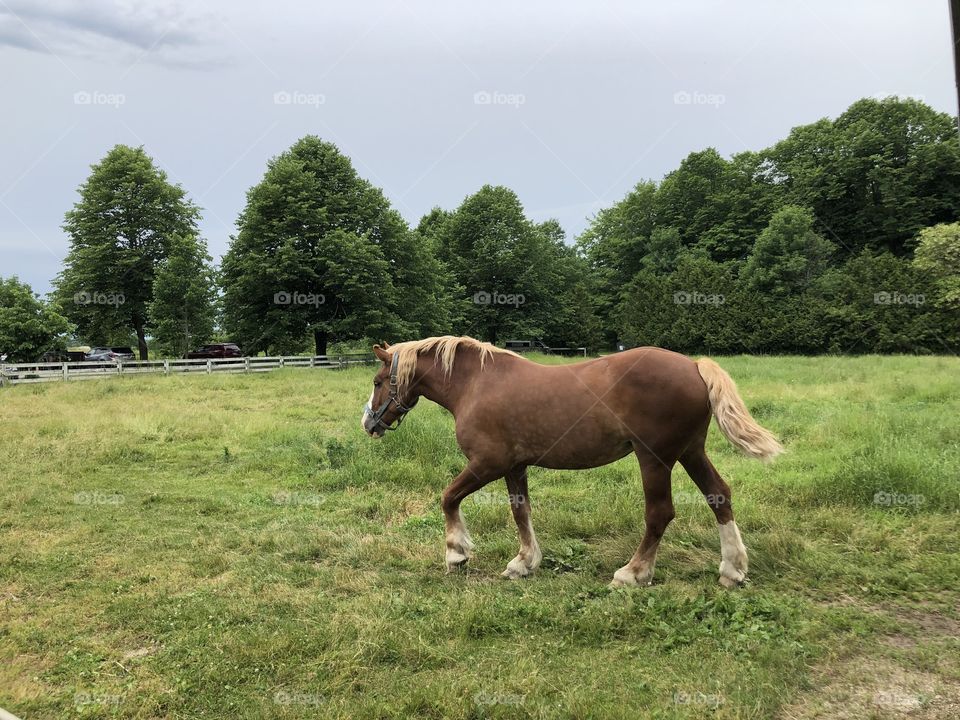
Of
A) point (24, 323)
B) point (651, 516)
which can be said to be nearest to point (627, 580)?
point (651, 516)

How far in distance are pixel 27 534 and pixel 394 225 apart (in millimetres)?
30605

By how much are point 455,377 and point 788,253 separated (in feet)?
148

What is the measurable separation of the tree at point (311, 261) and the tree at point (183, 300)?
3.66 feet

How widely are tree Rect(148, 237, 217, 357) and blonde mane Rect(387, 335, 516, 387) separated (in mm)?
28648

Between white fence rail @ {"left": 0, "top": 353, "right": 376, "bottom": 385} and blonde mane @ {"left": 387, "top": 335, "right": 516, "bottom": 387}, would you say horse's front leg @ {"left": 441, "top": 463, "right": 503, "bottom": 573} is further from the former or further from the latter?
white fence rail @ {"left": 0, "top": 353, "right": 376, "bottom": 385}

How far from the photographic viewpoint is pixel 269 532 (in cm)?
642

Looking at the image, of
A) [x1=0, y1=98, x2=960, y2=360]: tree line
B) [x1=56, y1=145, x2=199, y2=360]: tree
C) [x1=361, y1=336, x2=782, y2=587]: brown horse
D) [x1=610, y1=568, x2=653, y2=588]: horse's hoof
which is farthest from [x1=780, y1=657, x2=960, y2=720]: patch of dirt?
[x1=56, y1=145, x2=199, y2=360]: tree

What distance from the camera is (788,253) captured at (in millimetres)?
43625

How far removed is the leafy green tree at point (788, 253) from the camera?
43031 mm

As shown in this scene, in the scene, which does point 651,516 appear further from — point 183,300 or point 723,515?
point 183,300

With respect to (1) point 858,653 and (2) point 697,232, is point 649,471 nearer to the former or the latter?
(1) point 858,653

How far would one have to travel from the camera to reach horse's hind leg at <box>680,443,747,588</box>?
4.78 metres

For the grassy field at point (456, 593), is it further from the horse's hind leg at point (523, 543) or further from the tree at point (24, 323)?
the tree at point (24, 323)

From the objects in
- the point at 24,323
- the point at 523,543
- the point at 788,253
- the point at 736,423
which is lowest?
the point at 523,543
